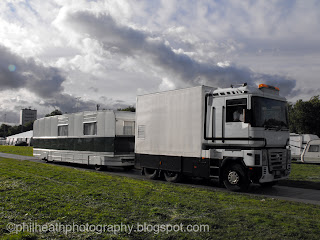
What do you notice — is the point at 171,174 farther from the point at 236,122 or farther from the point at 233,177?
the point at 236,122

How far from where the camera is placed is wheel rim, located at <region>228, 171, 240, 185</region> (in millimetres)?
10991

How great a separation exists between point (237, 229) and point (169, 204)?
2.40 m

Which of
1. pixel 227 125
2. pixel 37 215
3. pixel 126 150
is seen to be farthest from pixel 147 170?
pixel 37 215

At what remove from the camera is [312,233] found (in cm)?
559

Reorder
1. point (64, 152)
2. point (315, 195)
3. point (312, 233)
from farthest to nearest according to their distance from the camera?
1. point (64, 152)
2. point (315, 195)
3. point (312, 233)

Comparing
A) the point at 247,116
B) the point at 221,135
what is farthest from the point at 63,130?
the point at 247,116

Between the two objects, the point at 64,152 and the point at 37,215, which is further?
the point at 64,152

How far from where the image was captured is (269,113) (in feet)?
36.3

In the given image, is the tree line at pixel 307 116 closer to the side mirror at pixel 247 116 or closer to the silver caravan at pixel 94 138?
the silver caravan at pixel 94 138

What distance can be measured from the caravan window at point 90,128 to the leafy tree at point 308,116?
39.2 metres

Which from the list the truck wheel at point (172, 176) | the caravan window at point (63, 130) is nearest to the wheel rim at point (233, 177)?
the truck wheel at point (172, 176)

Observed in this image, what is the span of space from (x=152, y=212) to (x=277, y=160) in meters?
5.97

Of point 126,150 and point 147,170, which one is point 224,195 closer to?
point 147,170

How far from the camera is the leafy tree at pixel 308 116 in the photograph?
48031 millimetres
